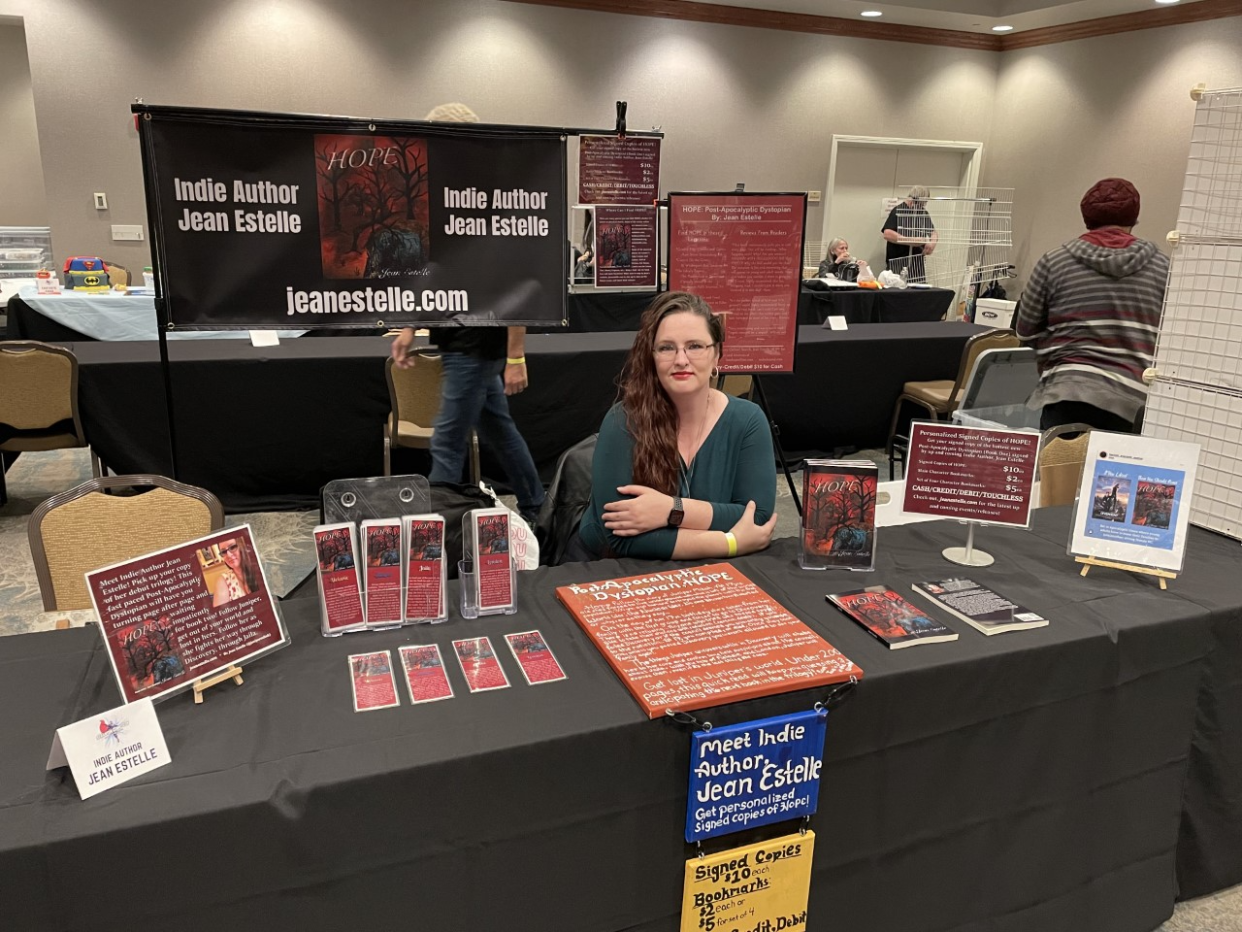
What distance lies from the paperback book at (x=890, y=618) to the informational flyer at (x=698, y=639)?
111 mm

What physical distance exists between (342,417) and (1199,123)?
321 centimetres

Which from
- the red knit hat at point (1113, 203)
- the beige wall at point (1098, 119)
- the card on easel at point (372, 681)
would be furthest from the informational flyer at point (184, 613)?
A: the beige wall at point (1098, 119)

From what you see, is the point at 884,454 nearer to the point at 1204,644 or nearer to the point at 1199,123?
the point at 1199,123

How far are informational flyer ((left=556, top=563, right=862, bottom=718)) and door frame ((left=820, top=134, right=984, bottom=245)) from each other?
302 inches

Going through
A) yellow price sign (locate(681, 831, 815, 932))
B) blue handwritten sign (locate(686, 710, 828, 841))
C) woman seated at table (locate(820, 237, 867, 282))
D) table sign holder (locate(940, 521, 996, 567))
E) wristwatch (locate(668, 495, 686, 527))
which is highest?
woman seated at table (locate(820, 237, 867, 282))

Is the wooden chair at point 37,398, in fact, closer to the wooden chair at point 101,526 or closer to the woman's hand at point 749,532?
the wooden chair at point 101,526

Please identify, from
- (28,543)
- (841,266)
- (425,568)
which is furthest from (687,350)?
(841,266)

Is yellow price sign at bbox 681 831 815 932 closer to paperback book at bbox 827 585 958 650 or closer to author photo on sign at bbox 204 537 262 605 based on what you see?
paperback book at bbox 827 585 958 650

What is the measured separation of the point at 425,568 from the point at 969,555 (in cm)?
108

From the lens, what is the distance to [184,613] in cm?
119

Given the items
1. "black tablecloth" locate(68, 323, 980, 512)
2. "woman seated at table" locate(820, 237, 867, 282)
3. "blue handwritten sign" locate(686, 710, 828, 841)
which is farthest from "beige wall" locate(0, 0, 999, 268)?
"blue handwritten sign" locate(686, 710, 828, 841)

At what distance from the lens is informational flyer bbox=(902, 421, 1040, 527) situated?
1.67 m

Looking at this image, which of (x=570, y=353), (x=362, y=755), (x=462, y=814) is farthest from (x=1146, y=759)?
(x=570, y=353)

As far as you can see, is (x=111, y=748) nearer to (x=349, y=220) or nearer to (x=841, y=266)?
(x=349, y=220)
